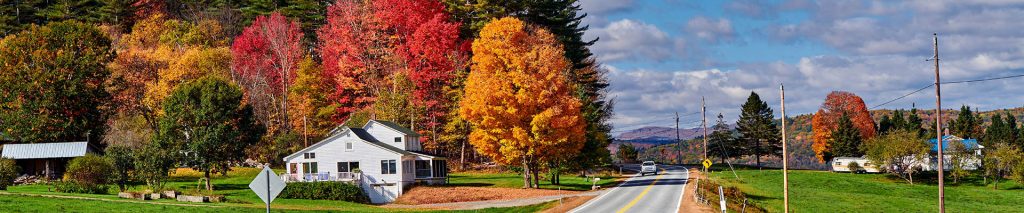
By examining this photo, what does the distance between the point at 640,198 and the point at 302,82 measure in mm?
46010

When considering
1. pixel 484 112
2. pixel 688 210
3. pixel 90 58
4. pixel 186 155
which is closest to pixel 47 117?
pixel 90 58

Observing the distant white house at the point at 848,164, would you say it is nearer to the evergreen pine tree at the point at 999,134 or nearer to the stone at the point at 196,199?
the evergreen pine tree at the point at 999,134

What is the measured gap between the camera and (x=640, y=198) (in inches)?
2098

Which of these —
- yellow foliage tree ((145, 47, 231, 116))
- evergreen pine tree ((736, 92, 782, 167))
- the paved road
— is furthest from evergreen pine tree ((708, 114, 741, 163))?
yellow foliage tree ((145, 47, 231, 116))

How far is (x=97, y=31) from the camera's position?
254ft

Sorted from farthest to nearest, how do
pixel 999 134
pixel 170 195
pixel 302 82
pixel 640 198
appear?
pixel 999 134 → pixel 302 82 → pixel 640 198 → pixel 170 195

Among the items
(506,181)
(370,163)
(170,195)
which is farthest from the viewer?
(506,181)

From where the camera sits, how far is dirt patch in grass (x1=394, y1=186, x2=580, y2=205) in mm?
58250

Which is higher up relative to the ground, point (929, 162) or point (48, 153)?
point (48, 153)

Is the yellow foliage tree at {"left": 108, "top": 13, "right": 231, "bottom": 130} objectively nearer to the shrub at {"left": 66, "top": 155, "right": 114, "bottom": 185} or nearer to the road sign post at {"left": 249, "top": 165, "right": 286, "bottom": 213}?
the shrub at {"left": 66, "top": 155, "right": 114, "bottom": 185}

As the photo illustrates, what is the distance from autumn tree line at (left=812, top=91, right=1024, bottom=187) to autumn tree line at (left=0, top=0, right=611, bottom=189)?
27.9m

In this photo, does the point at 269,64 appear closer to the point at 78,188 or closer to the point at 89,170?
the point at 89,170

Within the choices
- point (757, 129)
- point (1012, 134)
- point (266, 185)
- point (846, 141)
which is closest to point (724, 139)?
point (757, 129)

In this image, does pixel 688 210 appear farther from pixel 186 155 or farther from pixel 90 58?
pixel 90 58
